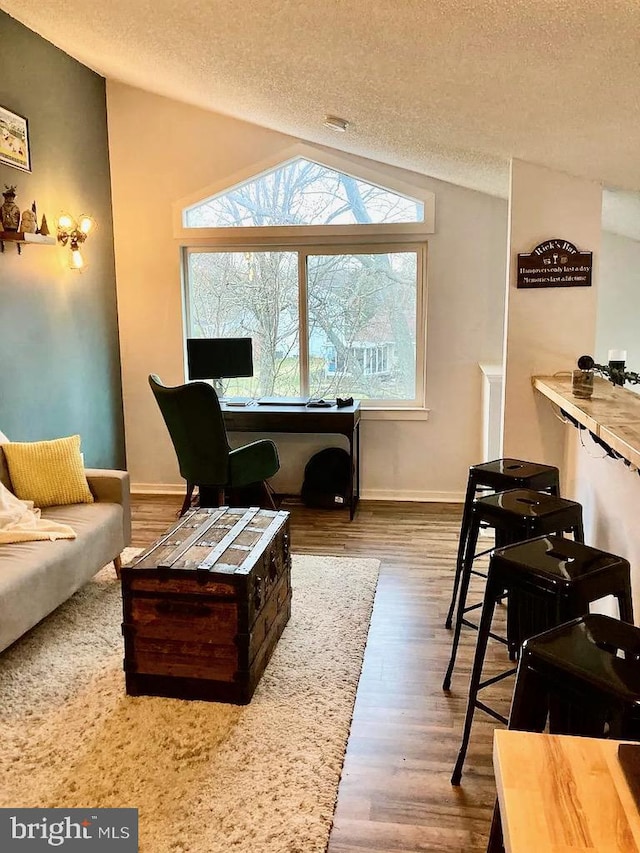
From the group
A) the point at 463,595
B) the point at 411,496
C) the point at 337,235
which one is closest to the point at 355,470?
the point at 411,496

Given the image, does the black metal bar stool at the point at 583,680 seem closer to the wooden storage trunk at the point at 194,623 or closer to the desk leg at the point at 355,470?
the wooden storage trunk at the point at 194,623

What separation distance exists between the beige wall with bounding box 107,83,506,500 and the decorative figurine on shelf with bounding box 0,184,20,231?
4.48 feet

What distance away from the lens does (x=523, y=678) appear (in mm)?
1392

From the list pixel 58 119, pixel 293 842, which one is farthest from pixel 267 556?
pixel 58 119

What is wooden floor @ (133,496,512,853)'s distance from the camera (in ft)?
5.99

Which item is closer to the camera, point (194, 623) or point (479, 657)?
point (479, 657)

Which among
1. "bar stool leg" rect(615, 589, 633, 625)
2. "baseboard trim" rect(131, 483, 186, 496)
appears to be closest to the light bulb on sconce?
"baseboard trim" rect(131, 483, 186, 496)

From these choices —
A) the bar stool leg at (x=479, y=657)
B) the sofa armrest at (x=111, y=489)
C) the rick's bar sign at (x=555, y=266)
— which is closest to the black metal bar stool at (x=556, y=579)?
the bar stool leg at (x=479, y=657)

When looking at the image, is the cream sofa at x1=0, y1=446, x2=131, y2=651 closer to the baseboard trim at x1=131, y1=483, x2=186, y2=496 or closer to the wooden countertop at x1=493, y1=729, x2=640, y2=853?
the baseboard trim at x1=131, y1=483, x2=186, y2=496

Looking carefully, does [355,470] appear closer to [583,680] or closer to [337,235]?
[337,235]

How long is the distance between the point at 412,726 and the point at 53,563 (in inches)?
62.1

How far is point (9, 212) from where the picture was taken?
3.62 metres

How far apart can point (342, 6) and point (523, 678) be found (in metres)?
2.06

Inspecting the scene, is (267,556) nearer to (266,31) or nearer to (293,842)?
(293,842)
